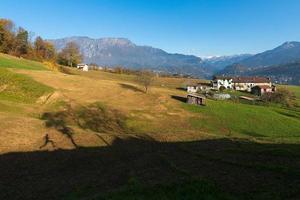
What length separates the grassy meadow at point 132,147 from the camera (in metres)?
25.1

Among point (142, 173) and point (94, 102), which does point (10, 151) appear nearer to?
point (142, 173)

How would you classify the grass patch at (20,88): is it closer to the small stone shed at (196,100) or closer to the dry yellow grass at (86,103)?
the dry yellow grass at (86,103)

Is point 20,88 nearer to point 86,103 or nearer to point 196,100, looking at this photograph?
point 86,103

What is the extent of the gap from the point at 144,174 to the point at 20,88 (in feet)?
216

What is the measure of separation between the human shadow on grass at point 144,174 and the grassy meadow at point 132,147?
0.25 ft

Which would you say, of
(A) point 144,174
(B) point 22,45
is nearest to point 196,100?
(A) point 144,174

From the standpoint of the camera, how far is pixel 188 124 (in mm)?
76500

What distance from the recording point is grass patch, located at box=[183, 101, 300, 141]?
7419 centimetres

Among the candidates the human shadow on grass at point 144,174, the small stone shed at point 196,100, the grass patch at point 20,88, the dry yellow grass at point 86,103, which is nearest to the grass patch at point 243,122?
the small stone shed at point 196,100

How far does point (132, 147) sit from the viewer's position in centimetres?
4862

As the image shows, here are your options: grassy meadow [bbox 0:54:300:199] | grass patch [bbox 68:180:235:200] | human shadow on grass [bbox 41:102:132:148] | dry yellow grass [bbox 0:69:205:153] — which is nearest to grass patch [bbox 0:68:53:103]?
grassy meadow [bbox 0:54:300:199]

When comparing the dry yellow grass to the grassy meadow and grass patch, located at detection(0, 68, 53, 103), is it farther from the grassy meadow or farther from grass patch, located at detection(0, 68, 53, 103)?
grass patch, located at detection(0, 68, 53, 103)

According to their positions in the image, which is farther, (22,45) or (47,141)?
(22,45)

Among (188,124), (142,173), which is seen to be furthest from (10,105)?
(142,173)
